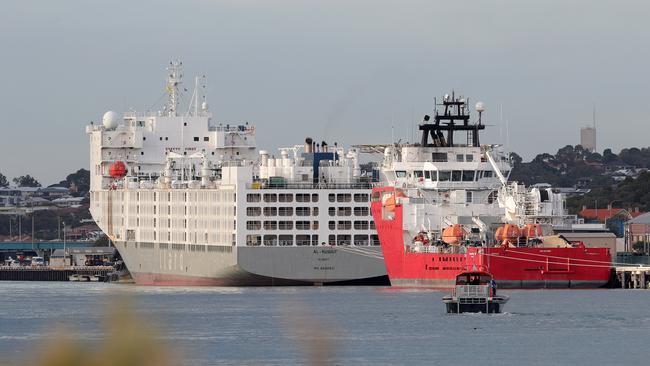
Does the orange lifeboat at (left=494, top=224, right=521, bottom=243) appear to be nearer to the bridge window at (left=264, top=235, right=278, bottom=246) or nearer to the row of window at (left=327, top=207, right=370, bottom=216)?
the row of window at (left=327, top=207, right=370, bottom=216)

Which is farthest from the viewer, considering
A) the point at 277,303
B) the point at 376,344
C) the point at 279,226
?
the point at 279,226

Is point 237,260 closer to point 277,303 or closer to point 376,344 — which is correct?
point 277,303

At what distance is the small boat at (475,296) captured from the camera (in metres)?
58.3

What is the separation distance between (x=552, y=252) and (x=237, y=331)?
73.3ft

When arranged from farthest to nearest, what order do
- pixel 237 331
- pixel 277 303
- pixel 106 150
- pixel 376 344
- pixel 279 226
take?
1. pixel 106 150
2. pixel 279 226
3. pixel 277 303
4. pixel 237 331
5. pixel 376 344

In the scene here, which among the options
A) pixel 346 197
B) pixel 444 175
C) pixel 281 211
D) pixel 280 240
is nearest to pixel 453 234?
pixel 444 175

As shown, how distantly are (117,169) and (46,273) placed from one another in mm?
37459

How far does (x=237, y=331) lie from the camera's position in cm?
5253

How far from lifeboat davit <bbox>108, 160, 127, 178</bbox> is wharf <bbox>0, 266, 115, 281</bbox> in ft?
110

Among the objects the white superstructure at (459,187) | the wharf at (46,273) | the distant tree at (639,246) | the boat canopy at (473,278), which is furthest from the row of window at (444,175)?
the wharf at (46,273)

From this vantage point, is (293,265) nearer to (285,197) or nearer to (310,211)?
(310,211)

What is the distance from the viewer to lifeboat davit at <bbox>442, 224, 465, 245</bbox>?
236ft

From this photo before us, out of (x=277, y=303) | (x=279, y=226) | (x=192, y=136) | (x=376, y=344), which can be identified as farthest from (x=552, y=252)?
(x=192, y=136)

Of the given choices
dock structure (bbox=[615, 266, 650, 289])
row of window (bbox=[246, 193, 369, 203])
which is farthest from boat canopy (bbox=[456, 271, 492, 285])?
row of window (bbox=[246, 193, 369, 203])
